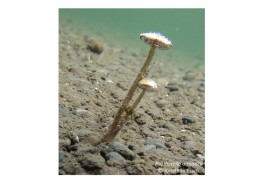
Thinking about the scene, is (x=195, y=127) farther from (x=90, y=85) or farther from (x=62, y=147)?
(x=62, y=147)

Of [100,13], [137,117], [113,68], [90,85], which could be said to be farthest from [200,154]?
[100,13]

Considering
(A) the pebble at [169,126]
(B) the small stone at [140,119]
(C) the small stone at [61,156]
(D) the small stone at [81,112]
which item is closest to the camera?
(C) the small stone at [61,156]

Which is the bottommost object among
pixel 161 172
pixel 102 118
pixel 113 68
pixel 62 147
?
pixel 161 172

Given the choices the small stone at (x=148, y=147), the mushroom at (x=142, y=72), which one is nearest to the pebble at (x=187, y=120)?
the small stone at (x=148, y=147)

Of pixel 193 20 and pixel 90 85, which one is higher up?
pixel 193 20

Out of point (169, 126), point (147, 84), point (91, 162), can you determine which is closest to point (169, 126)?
point (169, 126)

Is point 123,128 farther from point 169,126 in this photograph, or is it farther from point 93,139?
point 169,126

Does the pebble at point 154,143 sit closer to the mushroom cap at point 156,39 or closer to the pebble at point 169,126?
the pebble at point 169,126
